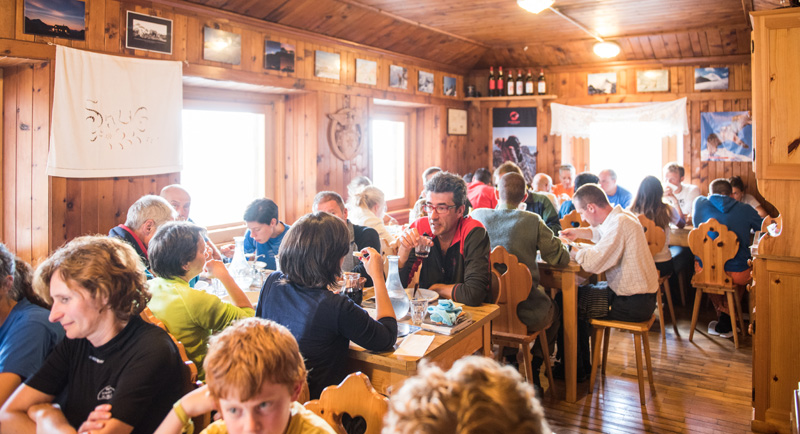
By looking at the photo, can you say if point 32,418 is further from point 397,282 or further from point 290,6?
point 290,6

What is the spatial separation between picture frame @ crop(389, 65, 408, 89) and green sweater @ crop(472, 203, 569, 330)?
321 cm

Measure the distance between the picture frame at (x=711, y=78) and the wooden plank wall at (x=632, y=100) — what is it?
46 millimetres

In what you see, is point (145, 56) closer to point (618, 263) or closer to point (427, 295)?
point (427, 295)

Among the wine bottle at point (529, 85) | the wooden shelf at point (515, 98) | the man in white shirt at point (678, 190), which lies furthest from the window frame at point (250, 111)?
the man in white shirt at point (678, 190)

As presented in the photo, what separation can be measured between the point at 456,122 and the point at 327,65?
2.69 metres

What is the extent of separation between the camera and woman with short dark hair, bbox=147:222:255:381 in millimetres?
2230

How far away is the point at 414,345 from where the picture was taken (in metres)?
2.26

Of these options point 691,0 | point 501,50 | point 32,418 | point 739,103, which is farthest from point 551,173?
point 32,418

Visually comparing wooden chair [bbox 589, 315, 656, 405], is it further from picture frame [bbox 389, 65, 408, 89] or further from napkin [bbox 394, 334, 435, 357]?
picture frame [bbox 389, 65, 408, 89]

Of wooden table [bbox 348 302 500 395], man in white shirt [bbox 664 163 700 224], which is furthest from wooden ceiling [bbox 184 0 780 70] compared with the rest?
wooden table [bbox 348 302 500 395]

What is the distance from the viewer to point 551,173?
26.2ft

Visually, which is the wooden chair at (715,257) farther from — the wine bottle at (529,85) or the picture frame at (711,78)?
the wine bottle at (529,85)

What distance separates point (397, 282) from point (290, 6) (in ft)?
10.4

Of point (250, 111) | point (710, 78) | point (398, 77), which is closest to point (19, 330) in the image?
point (250, 111)
